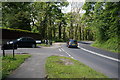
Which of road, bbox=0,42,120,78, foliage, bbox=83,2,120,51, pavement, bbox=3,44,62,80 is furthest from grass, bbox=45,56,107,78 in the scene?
foliage, bbox=83,2,120,51

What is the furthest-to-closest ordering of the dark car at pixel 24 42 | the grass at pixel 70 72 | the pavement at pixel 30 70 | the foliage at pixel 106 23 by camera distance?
the dark car at pixel 24 42 < the foliage at pixel 106 23 < the grass at pixel 70 72 < the pavement at pixel 30 70

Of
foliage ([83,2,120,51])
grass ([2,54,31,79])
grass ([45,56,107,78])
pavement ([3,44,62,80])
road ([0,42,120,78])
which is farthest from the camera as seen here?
foliage ([83,2,120,51])

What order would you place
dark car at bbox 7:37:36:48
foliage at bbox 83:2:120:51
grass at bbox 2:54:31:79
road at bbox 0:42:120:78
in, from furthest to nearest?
1. dark car at bbox 7:37:36:48
2. foliage at bbox 83:2:120:51
3. road at bbox 0:42:120:78
4. grass at bbox 2:54:31:79

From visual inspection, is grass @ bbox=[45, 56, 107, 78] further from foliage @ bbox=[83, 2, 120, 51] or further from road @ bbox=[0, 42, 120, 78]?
foliage @ bbox=[83, 2, 120, 51]

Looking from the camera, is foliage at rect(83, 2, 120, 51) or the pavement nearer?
the pavement

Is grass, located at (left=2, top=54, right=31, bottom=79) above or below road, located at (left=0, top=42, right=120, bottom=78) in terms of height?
above

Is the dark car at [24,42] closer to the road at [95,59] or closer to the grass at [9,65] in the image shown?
the road at [95,59]

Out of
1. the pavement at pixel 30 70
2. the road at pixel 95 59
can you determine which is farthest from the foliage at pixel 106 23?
the pavement at pixel 30 70

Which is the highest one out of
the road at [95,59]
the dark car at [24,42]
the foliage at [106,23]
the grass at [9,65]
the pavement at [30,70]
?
the foliage at [106,23]

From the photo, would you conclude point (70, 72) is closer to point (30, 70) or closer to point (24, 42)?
point (30, 70)

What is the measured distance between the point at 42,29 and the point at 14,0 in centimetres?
3370

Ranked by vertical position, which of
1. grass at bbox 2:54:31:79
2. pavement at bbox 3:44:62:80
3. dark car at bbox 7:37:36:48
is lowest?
pavement at bbox 3:44:62:80

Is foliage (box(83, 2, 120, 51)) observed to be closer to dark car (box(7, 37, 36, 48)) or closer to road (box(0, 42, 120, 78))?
road (box(0, 42, 120, 78))

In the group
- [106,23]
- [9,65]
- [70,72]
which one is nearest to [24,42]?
[9,65]
